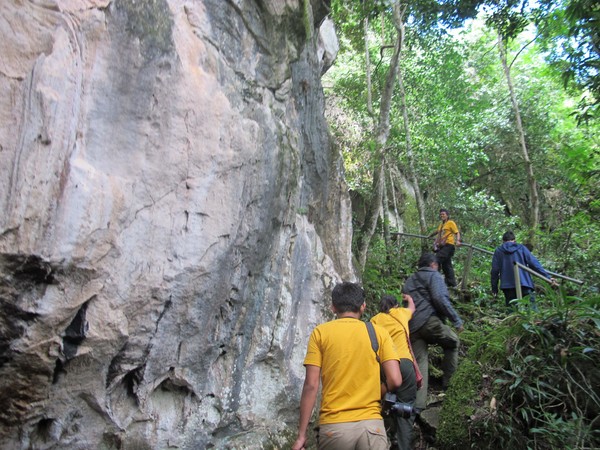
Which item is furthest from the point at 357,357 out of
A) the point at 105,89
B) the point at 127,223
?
the point at 105,89

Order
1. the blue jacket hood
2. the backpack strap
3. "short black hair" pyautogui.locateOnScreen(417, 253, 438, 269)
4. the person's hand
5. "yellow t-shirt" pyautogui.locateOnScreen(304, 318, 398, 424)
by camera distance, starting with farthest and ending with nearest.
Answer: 1. the blue jacket hood
2. "short black hair" pyautogui.locateOnScreen(417, 253, 438, 269)
3. the backpack strap
4. "yellow t-shirt" pyautogui.locateOnScreen(304, 318, 398, 424)
5. the person's hand

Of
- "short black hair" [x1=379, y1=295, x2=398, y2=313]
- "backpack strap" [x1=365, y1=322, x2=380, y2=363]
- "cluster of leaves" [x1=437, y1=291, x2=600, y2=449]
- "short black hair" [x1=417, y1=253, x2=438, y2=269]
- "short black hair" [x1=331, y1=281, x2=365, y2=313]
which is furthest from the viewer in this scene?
"short black hair" [x1=417, y1=253, x2=438, y2=269]

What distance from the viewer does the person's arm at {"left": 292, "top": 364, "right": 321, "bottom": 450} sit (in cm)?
354

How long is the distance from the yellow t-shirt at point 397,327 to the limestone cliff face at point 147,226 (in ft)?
5.45

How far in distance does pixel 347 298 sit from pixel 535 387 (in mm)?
2942

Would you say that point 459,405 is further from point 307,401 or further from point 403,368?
point 307,401

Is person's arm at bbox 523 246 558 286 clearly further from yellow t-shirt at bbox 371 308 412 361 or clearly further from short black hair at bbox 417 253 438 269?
yellow t-shirt at bbox 371 308 412 361

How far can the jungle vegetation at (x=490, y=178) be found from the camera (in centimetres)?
560

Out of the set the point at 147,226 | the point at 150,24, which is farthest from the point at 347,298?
the point at 150,24

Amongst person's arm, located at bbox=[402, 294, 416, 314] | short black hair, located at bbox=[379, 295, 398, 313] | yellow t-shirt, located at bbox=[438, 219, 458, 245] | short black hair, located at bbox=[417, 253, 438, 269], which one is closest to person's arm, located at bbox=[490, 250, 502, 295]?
yellow t-shirt, located at bbox=[438, 219, 458, 245]

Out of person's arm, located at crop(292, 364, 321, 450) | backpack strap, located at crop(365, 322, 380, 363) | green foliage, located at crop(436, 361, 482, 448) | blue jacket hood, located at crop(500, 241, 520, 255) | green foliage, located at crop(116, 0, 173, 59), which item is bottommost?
green foliage, located at crop(436, 361, 482, 448)

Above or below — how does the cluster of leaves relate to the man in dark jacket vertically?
below

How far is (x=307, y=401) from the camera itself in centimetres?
360

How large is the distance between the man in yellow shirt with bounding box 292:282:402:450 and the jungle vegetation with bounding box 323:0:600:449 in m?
2.46
